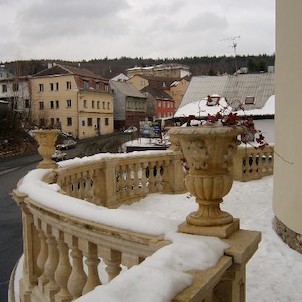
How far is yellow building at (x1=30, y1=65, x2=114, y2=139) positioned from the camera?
51.7 metres

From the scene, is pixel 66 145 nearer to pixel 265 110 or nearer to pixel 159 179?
pixel 265 110

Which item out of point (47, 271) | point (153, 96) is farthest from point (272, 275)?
point (153, 96)

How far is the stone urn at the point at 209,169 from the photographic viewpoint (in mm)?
2512

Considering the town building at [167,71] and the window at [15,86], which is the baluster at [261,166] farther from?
the town building at [167,71]

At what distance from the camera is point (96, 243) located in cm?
293

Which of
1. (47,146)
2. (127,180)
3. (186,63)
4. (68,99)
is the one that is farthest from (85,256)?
(186,63)

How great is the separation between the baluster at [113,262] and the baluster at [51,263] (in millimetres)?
929

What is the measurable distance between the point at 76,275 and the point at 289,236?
156 inches

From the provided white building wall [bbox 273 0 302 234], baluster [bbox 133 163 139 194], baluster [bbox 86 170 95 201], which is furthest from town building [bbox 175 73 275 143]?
white building wall [bbox 273 0 302 234]

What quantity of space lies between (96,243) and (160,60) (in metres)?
145

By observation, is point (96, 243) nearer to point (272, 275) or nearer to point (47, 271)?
point (47, 271)

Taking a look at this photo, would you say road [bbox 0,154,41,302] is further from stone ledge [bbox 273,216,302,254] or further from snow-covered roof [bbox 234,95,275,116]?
snow-covered roof [bbox 234,95,275,116]

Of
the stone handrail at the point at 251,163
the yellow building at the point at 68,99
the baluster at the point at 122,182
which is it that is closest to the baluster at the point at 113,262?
the baluster at the point at 122,182

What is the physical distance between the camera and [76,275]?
318cm
